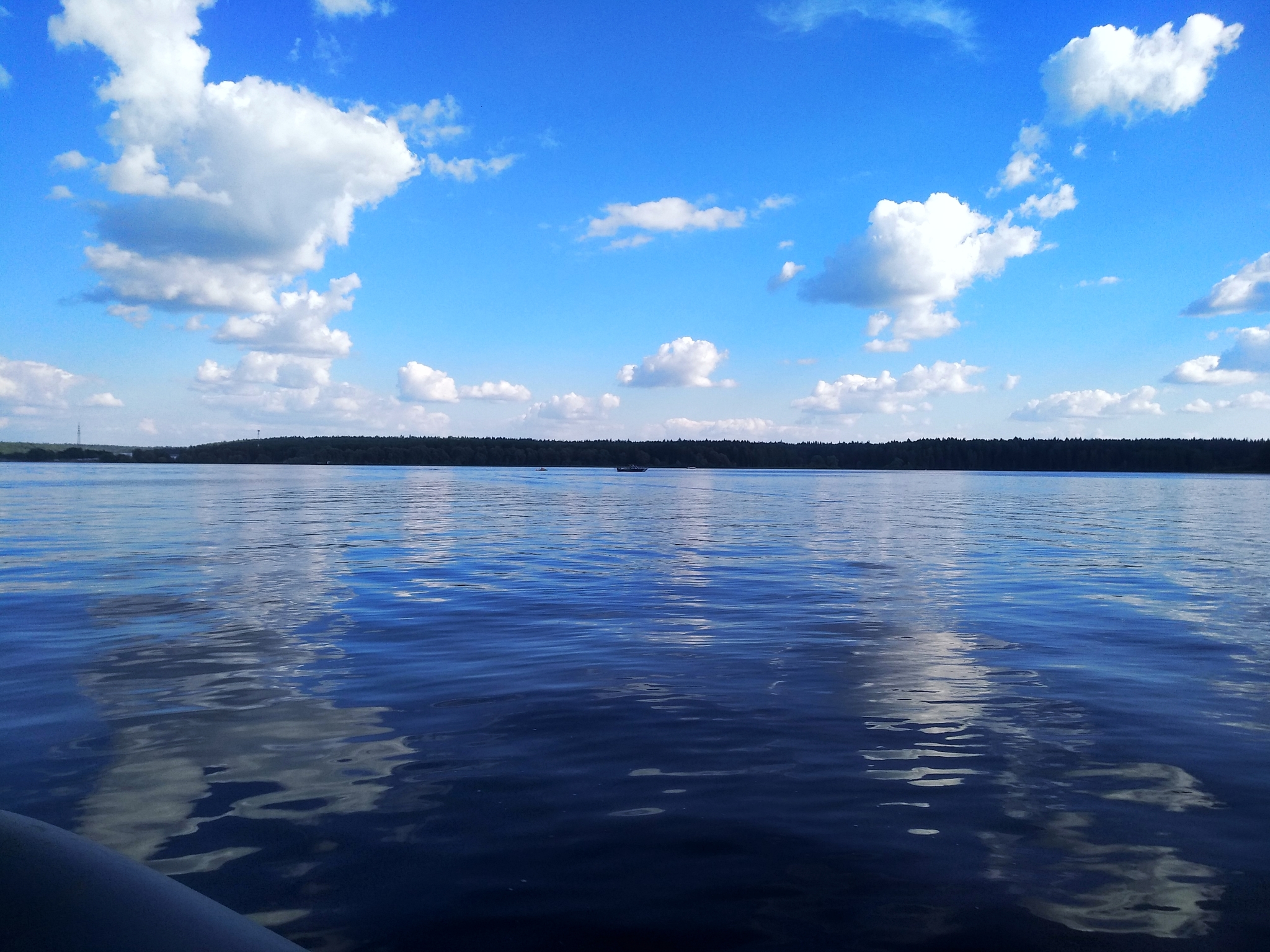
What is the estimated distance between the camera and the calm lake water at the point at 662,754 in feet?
17.6

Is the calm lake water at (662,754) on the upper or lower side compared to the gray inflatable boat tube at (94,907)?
lower

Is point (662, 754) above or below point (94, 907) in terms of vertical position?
below

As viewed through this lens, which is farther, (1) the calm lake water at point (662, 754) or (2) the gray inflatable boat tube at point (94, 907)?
(1) the calm lake water at point (662, 754)

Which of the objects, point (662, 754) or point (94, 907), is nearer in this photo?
point (94, 907)

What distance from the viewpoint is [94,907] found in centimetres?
353

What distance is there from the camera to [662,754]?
8.12 meters

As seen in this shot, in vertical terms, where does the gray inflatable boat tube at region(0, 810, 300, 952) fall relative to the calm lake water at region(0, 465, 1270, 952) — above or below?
above

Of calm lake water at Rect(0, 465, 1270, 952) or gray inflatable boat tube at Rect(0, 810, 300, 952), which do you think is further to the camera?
calm lake water at Rect(0, 465, 1270, 952)

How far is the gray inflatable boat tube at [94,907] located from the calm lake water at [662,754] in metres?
1.31

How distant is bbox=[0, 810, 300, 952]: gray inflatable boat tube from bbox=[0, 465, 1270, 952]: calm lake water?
1311mm

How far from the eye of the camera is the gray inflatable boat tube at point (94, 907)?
3.31 metres

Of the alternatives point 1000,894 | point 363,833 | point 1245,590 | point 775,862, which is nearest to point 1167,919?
point 1000,894

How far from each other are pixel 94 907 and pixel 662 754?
5.37 metres

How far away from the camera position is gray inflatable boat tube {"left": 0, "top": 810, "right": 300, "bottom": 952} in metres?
3.31
